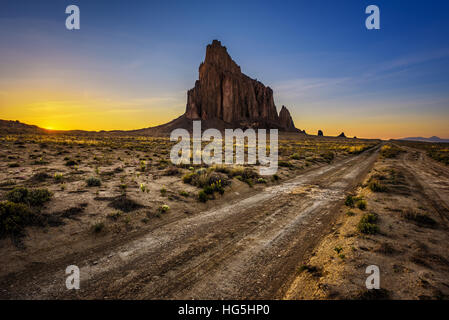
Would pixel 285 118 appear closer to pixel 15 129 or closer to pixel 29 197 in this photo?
pixel 15 129

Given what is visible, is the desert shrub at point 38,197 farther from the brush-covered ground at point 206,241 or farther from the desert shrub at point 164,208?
the desert shrub at point 164,208

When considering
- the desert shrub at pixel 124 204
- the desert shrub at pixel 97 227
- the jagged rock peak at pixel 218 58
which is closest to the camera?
the desert shrub at pixel 97 227

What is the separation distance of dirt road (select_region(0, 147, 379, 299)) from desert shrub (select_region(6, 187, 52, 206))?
3.66 m

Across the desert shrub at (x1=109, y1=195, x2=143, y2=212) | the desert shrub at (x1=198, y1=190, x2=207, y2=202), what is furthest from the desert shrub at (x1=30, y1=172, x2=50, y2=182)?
the desert shrub at (x1=198, y1=190, x2=207, y2=202)

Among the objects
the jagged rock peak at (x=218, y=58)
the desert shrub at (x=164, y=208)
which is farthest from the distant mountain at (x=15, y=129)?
the jagged rock peak at (x=218, y=58)

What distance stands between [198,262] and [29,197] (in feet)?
22.4

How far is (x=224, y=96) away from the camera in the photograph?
115 meters

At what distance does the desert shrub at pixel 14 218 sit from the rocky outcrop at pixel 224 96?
10789 cm

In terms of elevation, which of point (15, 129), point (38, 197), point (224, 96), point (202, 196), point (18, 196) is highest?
point (224, 96)

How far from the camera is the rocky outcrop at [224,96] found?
375 ft

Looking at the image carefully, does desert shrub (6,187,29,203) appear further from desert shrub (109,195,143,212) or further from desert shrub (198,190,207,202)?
desert shrub (198,190,207,202)

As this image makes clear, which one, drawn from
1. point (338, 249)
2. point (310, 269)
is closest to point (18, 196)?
point (310, 269)

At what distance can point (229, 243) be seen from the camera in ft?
18.7
